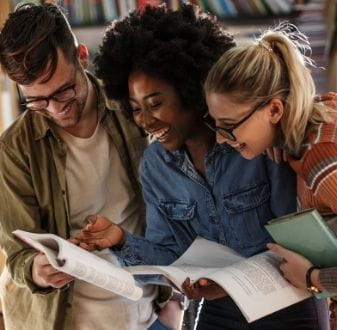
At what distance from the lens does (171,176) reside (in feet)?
4.43

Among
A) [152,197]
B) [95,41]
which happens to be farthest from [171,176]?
[95,41]

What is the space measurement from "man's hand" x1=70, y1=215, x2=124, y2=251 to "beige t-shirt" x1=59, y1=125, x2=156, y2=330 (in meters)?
0.18

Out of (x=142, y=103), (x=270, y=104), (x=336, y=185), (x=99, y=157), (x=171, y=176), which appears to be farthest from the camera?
(x=99, y=157)

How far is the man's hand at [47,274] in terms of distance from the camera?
4.15 ft

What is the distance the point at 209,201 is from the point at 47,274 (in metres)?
0.40

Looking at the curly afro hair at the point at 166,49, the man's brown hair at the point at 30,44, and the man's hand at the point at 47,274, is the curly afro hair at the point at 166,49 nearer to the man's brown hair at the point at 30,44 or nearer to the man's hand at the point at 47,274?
the man's brown hair at the point at 30,44

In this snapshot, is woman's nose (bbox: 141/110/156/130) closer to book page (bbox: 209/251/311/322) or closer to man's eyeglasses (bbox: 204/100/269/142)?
man's eyeglasses (bbox: 204/100/269/142)

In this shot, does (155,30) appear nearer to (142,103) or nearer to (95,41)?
(142,103)

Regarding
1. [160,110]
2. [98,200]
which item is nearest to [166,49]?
[160,110]

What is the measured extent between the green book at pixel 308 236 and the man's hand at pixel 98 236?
0.38m

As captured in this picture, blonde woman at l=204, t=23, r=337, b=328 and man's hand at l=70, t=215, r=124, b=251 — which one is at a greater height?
blonde woman at l=204, t=23, r=337, b=328

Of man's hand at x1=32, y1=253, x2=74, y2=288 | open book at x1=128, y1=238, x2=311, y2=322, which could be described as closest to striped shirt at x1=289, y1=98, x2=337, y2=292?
open book at x1=128, y1=238, x2=311, y2=322

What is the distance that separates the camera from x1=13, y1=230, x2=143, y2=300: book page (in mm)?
1041

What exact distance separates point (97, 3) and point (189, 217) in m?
1.37
